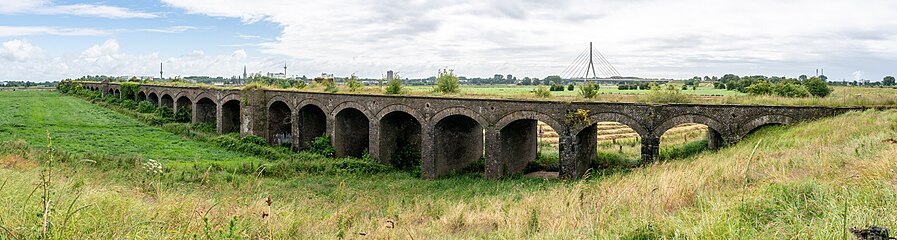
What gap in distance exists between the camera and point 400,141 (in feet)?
73.0

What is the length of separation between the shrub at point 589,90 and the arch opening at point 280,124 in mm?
13777

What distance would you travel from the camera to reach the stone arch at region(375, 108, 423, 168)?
2119 centimetres

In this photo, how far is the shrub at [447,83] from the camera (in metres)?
21.3

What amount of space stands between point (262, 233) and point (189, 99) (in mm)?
31966

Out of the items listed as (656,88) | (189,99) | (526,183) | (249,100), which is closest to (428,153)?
(526,183)

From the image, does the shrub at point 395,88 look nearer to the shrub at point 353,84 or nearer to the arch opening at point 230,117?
the shrub at point 353,84

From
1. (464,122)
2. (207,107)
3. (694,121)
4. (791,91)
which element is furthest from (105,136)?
(791,91)

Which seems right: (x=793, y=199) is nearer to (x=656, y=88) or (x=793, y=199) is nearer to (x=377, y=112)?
(x=656, y=88)

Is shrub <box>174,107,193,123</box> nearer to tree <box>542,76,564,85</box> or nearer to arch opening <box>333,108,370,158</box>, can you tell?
arch opening <box>333,108,370,158</box>

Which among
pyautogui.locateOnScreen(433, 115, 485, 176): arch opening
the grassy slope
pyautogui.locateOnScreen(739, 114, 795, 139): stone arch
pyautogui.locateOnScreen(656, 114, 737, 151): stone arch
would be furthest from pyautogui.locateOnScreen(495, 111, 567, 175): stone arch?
the grassy slope

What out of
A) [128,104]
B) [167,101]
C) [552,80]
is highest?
[552,80]

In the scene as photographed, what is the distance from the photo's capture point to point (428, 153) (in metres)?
19.6

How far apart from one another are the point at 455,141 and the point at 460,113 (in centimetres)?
208

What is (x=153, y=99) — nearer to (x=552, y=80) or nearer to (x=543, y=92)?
(x=552, y=80)
